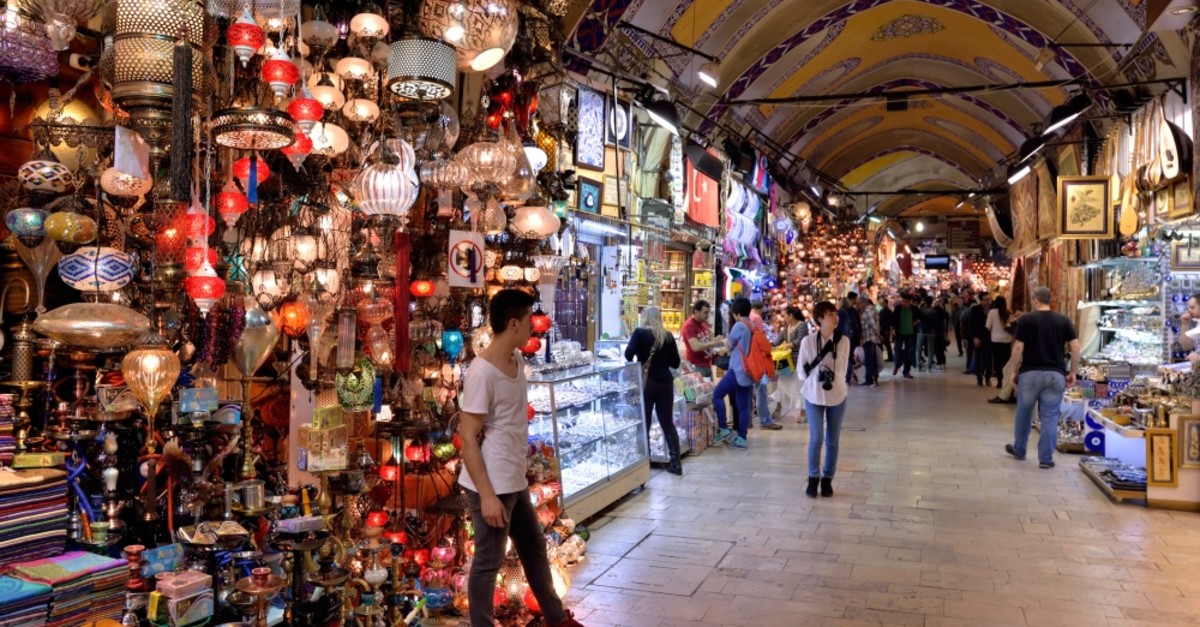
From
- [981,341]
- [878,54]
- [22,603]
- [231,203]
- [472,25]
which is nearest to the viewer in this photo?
[22,603]

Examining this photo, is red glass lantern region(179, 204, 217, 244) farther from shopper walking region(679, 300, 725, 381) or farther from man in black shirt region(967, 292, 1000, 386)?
man in black shirt region(967, 292, 1000, 386)

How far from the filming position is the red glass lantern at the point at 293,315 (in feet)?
10.5

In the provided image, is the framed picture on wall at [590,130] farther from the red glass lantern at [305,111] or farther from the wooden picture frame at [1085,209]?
the wooden picture frame at [1085,209]

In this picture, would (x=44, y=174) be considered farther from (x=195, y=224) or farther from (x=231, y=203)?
(x=231, y=203)

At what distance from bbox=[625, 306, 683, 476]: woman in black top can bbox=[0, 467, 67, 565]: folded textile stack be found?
182 inches

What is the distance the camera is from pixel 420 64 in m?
3.02

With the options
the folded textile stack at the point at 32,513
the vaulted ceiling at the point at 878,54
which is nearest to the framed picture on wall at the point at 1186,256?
the vaulted ceiling at the point at 878,54

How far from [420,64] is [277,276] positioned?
3.03 ft

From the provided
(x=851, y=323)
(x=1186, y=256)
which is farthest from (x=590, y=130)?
(x=851, y=323)

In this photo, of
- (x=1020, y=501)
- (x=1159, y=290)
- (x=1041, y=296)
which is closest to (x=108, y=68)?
(x=1020, y=501)

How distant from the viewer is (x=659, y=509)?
575 centimetres

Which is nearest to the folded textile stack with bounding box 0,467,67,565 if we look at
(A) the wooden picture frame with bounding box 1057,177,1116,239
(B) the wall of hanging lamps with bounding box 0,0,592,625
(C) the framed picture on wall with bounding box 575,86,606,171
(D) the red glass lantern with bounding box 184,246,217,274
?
(B) the wall of hanging lamps with bounding box 0,0,592,625

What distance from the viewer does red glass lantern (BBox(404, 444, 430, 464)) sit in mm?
3771

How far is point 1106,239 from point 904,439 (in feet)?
11.5
